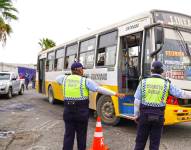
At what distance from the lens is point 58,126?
10.1 metres

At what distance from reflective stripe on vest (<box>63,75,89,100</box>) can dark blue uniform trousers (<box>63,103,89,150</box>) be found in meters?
0.19

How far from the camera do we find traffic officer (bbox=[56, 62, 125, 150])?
5.97 meters

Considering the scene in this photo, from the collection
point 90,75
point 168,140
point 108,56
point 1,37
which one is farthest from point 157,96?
point 1,37

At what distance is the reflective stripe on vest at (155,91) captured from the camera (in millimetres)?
5574

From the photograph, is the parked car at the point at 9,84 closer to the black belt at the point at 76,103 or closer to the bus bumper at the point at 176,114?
the bus bumper at the point at 176,114

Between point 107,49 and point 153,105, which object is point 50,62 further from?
point 153,105

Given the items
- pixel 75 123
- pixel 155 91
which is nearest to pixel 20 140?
pixel 75 123

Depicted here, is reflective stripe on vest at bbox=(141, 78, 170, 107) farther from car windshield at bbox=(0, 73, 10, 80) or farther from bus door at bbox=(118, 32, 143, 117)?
car windshield at bbox=(0, 73, 10, 80)

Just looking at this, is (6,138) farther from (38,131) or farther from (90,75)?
(90,75)

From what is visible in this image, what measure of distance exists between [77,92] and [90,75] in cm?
565

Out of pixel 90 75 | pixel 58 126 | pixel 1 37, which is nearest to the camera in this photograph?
pixel 58 126

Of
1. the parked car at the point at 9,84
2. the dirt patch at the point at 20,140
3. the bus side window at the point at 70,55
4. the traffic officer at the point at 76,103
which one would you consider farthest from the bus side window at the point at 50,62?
the traffic officer at the point at 76,103

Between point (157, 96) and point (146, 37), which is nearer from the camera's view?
point (157, 96)

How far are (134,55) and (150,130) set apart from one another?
15.2 ft
